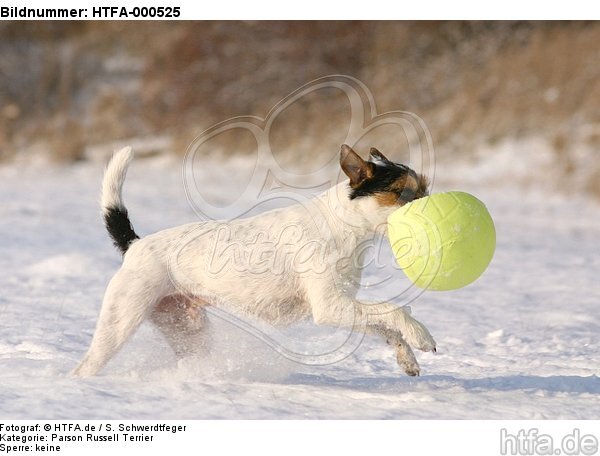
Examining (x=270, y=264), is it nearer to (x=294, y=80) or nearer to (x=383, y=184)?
(x=383, y=184)

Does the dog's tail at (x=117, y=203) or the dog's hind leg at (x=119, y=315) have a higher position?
the dog's tail at (x=117, y=203)

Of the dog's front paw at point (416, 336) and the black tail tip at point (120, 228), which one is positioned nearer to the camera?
the dog's front paw at point (416, 336)

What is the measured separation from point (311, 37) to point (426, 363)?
1510cm

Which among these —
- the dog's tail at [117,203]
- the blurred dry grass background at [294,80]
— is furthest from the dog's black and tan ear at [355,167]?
the blurred dry grass background at [294,80]

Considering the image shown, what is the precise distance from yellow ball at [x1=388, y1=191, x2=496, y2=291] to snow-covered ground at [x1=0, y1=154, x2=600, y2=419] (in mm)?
626

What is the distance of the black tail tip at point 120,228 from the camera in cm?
503

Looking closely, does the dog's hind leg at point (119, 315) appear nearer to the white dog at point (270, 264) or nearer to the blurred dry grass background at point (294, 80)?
the white dog at point (270, 264)

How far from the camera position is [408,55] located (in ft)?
62.8

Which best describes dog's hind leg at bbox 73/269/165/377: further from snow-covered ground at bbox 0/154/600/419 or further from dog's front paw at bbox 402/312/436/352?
dog's front paw at bbox 402/312/436/352

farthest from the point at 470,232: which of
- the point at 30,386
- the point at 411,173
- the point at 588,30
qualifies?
the point at 588,30

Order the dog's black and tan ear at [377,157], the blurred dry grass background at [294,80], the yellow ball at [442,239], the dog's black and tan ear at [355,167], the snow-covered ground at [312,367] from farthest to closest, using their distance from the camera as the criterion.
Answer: the blurred dry grass background at [294,80] < the dog's black and tan ear at [377,157] < the dog's black and tan ear at [355,167] < the yellow ball at [442,239] < the snow-covered ground at [312,367]

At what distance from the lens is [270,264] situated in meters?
4.88

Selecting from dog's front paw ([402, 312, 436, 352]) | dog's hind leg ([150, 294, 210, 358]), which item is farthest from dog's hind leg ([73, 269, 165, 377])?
dog's front paw ([402, 312, 436, 352])

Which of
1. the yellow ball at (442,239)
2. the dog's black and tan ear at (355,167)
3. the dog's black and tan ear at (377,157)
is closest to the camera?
the yellow ball at (442,239)
